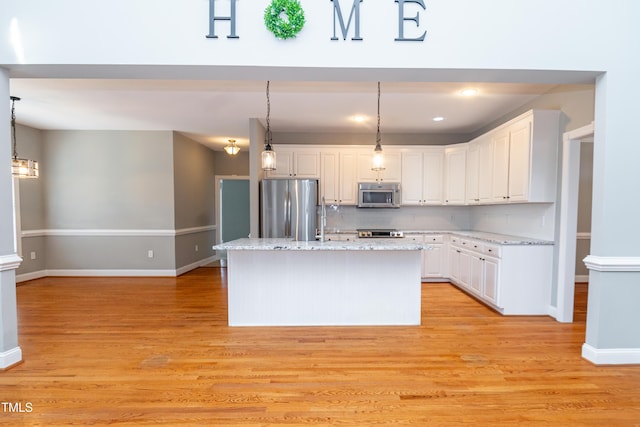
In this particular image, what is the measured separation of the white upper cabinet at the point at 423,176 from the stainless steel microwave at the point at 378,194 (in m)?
0.25

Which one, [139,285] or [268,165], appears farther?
[139,285]

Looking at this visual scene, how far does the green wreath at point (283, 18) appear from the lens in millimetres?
2314

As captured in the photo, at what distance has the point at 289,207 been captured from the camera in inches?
182

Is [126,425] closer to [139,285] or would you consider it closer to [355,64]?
[355,64]

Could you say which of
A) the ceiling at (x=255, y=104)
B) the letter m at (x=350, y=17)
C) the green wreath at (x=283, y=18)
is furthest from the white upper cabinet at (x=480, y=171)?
the green wreath at (x=283, y=18)

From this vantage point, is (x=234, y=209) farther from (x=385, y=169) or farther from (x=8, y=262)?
(x=8, y=262)

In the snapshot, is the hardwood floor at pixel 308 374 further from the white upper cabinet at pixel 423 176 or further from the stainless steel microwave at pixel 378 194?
the white upper cabinet at pixel 423 176

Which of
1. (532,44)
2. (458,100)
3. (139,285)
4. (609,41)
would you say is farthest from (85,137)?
(609,41)

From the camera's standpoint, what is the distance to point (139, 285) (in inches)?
200

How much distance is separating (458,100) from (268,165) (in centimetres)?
268

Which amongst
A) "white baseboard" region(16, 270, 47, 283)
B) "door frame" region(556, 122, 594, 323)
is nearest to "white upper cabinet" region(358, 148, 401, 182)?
"door frame" region(556, 122, 594, 323)

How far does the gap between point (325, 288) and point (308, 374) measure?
107 cm

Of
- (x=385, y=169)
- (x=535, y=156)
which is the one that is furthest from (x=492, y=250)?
(x=385, y=169)

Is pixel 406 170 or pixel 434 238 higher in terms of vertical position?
pixel 406 170
